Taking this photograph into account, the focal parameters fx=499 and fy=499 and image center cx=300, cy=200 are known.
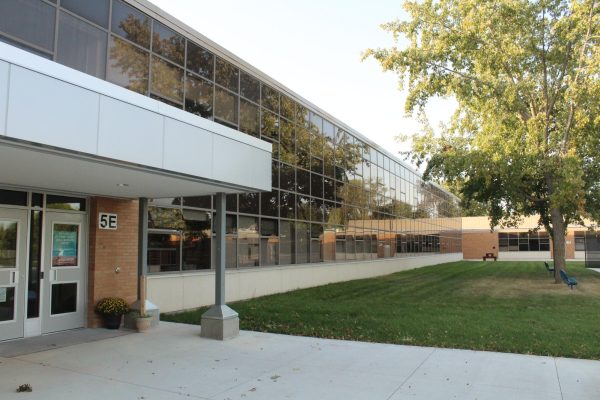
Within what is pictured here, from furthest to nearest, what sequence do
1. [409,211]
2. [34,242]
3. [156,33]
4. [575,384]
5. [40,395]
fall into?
[409,211]
[156,33]
[34,242]
[575,384]
[40,395]

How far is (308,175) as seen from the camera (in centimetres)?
1933

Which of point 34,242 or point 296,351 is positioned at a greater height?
point 34,242

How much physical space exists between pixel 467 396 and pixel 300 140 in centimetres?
1385

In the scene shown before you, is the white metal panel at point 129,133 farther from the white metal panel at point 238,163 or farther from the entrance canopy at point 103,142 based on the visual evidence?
the white metal panel at point 238,163

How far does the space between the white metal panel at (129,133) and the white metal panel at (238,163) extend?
4.51 feet

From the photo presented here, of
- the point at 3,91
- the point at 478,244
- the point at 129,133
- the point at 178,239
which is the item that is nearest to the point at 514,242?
the point at 478,244

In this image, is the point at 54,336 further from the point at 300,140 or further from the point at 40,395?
the point at 300,140

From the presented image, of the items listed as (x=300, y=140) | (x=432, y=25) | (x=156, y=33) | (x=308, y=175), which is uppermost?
(x=432, y=25)

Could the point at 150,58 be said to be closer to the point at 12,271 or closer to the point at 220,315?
the point at 12,271

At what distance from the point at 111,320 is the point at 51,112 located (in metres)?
5.29

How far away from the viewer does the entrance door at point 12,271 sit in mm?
8219

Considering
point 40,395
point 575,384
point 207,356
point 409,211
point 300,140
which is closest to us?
point 40,395

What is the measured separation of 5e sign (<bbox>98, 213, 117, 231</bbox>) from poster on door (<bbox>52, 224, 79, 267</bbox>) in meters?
0.44

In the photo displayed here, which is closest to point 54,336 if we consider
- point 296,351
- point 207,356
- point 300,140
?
point 207,356
